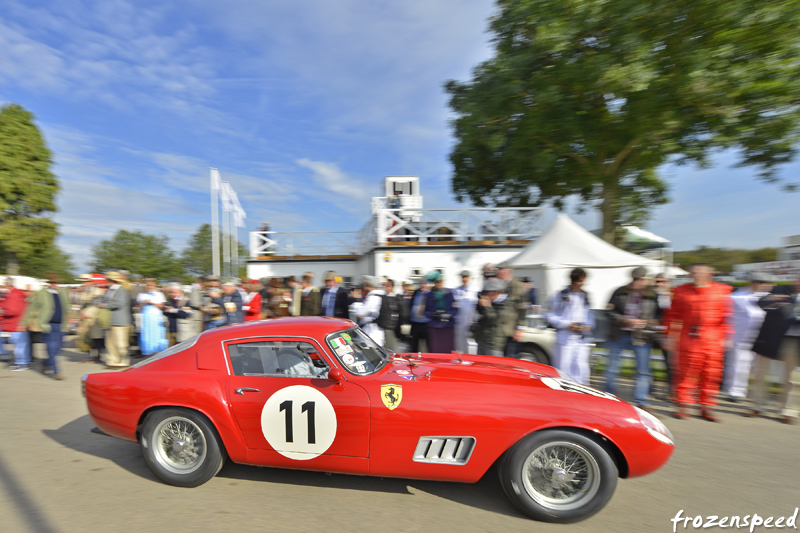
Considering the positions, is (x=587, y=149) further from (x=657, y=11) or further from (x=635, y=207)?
(x=635, y=207)

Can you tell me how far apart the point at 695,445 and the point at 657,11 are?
9056 mm

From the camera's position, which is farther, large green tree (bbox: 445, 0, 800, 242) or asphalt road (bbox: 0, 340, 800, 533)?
large green tree (bbox: 445, 0, 800, 242)

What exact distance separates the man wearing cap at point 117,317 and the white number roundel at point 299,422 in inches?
228

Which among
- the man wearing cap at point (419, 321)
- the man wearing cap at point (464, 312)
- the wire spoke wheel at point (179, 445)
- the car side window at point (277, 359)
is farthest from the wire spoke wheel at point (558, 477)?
the man wearing cap at point (464, 312)

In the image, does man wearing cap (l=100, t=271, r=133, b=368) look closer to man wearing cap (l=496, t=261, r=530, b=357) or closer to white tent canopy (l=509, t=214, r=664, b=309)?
man wearing cap (l=496, t=261, r=530, b=357)

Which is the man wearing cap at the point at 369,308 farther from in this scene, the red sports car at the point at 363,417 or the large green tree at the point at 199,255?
the large green tree at the point at 199,255

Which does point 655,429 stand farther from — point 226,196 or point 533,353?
point 226,196

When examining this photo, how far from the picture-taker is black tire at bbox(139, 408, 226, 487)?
3.33m

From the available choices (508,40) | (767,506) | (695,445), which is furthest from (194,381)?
(508,40)

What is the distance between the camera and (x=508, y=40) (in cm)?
1174

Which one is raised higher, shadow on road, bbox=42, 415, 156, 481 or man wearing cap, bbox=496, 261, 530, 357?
man wearing cap, bbox=496, 261, 530, 357

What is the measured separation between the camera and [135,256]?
60.5 m

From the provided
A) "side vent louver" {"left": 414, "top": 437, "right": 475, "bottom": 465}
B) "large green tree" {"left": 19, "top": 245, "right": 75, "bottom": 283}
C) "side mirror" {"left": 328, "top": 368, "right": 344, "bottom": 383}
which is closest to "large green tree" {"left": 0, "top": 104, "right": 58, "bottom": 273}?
"large green tree" {"left": 19, "top": 245, "right": 75, "bottom": 283}

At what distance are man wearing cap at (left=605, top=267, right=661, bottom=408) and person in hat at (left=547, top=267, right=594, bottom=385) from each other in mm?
293
